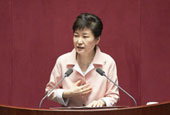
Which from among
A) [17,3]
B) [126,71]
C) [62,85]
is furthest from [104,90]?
[17,3]

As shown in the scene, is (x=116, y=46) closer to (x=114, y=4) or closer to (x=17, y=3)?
(x=114, y=4)

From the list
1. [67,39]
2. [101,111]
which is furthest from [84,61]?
[101,111]

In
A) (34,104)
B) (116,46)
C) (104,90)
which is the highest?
(116,46)

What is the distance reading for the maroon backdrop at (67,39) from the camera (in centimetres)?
288

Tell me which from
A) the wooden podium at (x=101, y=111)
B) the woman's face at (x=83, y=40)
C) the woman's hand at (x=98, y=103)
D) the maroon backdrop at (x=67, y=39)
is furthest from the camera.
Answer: the maroon backdrop at (x=67, y=39)

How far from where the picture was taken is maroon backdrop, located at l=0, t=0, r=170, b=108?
9.45 ft

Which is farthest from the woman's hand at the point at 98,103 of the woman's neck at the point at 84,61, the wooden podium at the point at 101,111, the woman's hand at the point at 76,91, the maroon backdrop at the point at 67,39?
the maroon backdrop at the point at 67,39

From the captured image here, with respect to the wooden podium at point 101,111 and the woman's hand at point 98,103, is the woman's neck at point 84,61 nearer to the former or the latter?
the woman's hand at point 98,103

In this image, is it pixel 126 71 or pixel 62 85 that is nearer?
pixel 62 85

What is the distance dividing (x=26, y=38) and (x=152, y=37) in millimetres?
1039

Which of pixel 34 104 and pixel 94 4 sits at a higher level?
pixel 94 4

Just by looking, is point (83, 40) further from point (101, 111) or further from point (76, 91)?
point (101, 111)

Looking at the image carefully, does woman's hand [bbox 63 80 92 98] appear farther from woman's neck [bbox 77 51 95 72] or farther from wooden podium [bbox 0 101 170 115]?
wooden podium [bbox 0 101 170 115]

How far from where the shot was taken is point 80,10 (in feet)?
9.43
